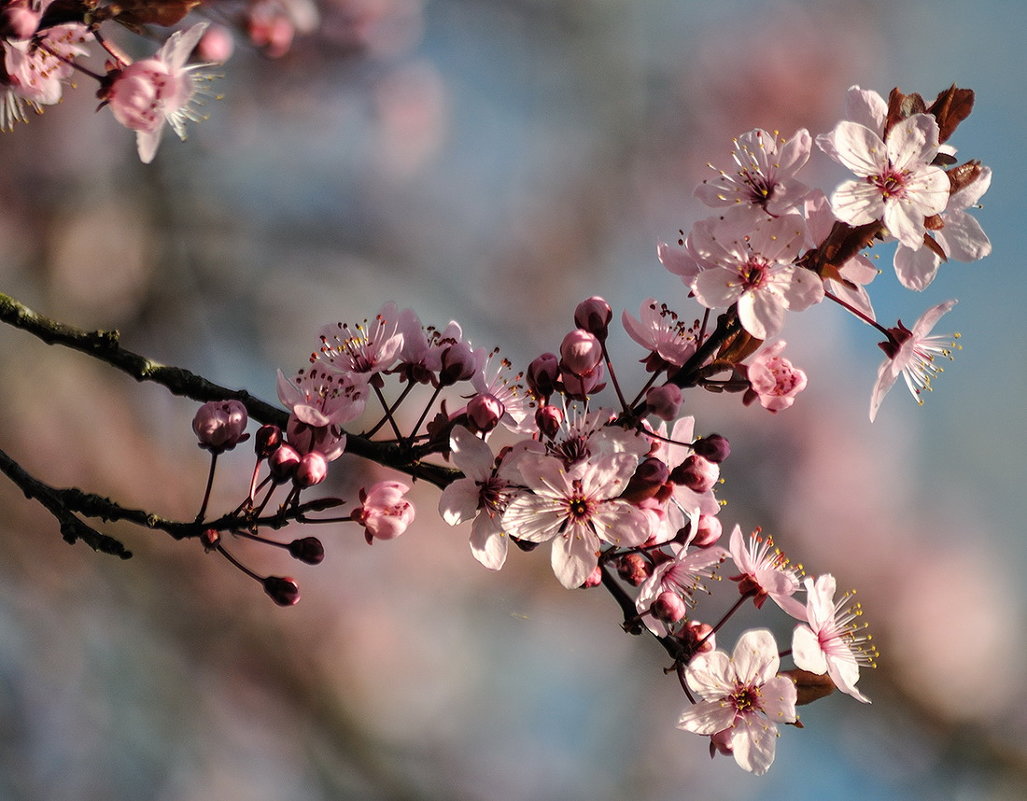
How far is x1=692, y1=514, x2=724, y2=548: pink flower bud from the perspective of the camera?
2.31 feet

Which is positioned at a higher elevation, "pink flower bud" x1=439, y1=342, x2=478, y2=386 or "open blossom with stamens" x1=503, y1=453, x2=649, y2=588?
"pink flower bud" x1=439, y1=342, x2=478, y2=386

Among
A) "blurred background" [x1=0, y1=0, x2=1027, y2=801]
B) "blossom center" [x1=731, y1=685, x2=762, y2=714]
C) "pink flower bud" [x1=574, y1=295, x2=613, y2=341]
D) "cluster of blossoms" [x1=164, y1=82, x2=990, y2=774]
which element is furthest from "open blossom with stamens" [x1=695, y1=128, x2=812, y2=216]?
"blurred background" [x1=0, y1=0, x2=1027, y2=801]

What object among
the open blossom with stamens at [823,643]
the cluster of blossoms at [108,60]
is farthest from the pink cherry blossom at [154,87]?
the open blossom with stamens at [823,643]

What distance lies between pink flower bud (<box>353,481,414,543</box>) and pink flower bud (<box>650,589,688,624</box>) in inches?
7.4

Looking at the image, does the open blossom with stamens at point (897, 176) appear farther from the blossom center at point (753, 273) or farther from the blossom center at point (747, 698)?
the blossom center at point (747, 698)

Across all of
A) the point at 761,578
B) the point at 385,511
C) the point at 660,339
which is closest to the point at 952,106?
the point at 660,339

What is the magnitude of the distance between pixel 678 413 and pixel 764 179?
0.17 metres

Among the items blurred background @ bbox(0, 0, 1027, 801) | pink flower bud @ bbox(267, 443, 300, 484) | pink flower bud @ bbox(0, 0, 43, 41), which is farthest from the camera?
blurred background @ bbox(0, 0, 1027, 801)

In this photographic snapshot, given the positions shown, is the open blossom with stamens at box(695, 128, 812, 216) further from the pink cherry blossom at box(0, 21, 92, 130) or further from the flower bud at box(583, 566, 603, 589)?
the pink cherry blossom at box(0, 21, 92, 130)

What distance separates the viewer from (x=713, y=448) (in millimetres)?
667

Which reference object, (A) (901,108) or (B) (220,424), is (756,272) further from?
(B) (220,424)

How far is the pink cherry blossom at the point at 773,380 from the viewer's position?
0.67m

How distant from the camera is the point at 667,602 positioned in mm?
676

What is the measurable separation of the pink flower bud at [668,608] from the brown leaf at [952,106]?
1.21 feet
